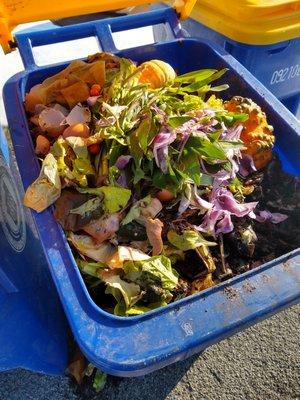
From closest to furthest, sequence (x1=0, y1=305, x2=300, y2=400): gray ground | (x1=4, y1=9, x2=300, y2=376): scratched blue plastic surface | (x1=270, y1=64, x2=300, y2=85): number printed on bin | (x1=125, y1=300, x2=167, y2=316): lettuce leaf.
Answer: (x1=4, y1=9, x2=300, y2=376): scratched blue plastic surface < (x1=125, y1=300, x2=167, y2=316): lettuce leaf < (x1=0, y1=305, x2=300, y2=400): gray ground < (x1=270, y1=64, x2=300, y2=85): number printed on bin

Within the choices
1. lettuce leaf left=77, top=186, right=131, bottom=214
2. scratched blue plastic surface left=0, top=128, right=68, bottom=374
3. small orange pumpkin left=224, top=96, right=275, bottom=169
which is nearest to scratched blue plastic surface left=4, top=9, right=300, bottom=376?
lettuce leaf left=77, top=186, right=131, bottom=214

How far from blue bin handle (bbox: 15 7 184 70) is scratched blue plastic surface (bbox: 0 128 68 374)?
13.0 inches

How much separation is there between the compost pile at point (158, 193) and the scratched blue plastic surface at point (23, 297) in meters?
0.27

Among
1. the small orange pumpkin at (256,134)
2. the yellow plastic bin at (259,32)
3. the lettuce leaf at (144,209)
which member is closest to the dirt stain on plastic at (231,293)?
the lettuce leaf at (144,209)

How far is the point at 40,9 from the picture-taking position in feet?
4.47

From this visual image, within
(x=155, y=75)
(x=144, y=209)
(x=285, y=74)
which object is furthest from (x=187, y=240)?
(x=285, y=74)

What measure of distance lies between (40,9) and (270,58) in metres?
0.79

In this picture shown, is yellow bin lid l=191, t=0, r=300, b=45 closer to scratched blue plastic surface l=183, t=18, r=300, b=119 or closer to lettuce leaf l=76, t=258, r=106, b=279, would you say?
scratched blue plastic surface l=183, t=18, r=300, b=119

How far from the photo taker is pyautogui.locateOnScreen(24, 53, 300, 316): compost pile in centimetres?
106

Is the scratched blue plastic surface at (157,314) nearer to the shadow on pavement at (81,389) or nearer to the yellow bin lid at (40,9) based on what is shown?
the yellow bin lid at (40,9)

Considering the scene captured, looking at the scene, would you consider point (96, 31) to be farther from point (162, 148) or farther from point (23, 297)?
point (23, 297)

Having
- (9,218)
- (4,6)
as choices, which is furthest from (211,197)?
(4,6)

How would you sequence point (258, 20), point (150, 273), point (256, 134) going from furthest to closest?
point (258, 20) < point (256, 134) < point (150, 273)

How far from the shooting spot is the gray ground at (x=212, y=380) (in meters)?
1.51
